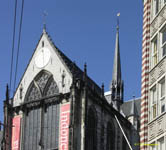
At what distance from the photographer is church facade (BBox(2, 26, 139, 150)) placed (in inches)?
1776

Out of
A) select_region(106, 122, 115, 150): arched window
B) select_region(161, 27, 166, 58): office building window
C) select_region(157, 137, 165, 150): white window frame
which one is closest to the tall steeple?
select_region(106, 122, 115, 150): arched window

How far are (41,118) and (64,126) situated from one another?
3.20 metres

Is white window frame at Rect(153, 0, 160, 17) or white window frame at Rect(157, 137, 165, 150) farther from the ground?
white window frame at Rect(153, 0, 160, 17)

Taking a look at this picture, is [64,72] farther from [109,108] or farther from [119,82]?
[119,82]

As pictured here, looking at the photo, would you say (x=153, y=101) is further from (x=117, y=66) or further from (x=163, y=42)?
(x=117, y=66)

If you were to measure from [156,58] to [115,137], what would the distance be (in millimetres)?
29714

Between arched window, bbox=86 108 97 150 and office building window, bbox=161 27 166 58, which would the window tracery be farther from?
office building window, bbox=161 27 166 58

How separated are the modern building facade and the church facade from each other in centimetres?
2168

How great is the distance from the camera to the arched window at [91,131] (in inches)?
1800

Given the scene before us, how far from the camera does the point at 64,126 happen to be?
1785 inches

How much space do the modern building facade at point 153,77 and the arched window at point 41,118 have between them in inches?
946

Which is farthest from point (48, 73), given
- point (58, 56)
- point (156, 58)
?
point (156, 58)

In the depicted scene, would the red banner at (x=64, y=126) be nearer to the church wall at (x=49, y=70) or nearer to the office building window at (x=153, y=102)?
the church wall at (x=49, y=70)

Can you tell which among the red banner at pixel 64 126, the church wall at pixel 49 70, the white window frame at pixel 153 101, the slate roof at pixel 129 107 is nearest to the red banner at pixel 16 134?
the church wall at pixel 49 70
